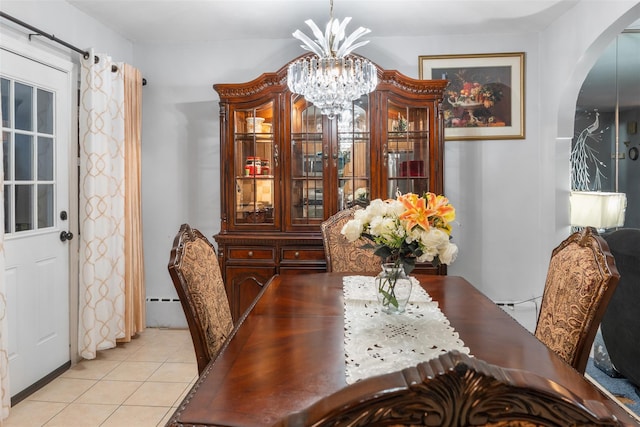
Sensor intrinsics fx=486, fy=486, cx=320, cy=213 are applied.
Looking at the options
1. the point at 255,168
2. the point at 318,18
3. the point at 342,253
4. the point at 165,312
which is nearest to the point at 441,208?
the point at 342,253

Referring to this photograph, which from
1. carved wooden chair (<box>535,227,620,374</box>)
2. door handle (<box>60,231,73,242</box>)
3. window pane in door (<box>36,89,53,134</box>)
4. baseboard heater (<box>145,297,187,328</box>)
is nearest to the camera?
carved wooden chair (<box>535,227,620,374</box>)

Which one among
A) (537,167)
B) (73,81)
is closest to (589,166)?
(537,167)

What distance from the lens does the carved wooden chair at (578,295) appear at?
1488 mm

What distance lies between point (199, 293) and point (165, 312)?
8.68 ft

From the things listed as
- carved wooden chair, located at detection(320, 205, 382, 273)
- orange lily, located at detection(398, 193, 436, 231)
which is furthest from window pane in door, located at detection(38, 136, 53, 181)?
orange lily, located at detection(398, 193, 436, 231)

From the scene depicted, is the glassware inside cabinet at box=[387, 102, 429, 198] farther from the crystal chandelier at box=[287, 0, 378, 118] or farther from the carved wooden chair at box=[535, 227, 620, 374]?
the carved wooden chair at box=[535, 227, 620, 374]

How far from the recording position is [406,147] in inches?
142

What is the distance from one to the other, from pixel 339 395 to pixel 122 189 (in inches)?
135

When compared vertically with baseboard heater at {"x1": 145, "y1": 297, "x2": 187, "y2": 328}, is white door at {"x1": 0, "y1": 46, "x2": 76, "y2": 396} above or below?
above

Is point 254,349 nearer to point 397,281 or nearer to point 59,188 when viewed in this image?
point 397,281

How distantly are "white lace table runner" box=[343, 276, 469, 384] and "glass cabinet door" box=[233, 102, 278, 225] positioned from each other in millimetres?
1706

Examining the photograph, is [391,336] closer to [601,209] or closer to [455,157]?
[601,209]

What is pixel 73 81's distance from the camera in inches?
131

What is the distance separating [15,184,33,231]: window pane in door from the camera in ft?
9.28
